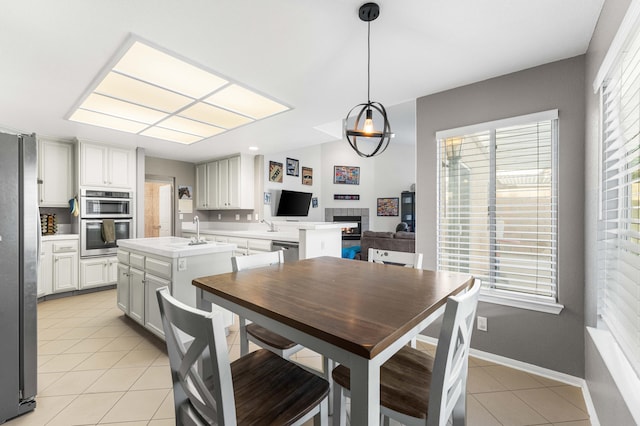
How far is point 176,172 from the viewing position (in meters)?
5.70

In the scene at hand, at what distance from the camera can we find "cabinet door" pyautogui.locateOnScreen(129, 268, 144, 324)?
2703mm

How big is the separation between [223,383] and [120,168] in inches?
189

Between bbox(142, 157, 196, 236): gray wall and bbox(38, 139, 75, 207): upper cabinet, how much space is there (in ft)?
3.92

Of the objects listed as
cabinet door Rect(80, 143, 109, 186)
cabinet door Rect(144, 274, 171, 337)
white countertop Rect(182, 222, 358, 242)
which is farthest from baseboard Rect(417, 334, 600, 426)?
cabinet door Rect(80, 143, 109, 186)

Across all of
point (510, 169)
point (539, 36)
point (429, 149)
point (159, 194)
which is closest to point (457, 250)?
point (510, 169)

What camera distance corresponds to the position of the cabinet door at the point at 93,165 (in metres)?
4.09

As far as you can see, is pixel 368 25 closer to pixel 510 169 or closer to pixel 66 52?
pixel 510 169

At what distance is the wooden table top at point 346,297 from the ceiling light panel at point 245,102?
1.69m

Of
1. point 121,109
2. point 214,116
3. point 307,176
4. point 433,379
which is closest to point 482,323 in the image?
point 433,379

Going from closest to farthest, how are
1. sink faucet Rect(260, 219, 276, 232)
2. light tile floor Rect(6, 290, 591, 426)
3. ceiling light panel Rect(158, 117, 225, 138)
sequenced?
light tile floor Rect(6, 290, 591, 426)
ceiling light panel Rect(158, 117, 225, 138)
sink faucet Rect(260, 219, 276, 232)

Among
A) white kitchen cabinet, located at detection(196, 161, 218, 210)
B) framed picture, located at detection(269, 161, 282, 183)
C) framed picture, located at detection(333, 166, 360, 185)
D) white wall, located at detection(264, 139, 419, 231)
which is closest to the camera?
framed picture, located at detection(269, 161, 282, 183)

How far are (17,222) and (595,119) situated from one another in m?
3.55

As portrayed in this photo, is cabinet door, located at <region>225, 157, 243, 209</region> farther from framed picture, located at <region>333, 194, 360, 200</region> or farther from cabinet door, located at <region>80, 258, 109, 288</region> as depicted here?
framed picture, located at <region>333, 194, 360, 200</region>

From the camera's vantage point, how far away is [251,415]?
951mm
